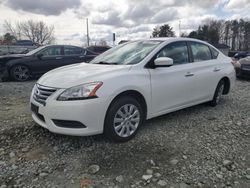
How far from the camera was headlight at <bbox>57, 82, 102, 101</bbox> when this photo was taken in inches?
127

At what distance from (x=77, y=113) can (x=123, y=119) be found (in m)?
0.74

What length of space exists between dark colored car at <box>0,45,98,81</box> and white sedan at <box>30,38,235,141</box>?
5358 millimetres

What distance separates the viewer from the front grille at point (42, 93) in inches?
134

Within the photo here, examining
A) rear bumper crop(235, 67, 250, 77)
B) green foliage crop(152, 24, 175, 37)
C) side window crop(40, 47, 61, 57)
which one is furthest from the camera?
green foliage crop(152, 24, 175, 37)

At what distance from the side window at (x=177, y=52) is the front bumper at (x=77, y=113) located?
5.16 feet

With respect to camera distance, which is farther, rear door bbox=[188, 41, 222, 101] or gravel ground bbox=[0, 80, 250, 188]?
rear door bbox=[188, 41, 222, 101]

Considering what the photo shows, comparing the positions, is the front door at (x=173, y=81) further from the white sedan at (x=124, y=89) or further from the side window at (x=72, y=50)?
the side window at (x=72, y=50)

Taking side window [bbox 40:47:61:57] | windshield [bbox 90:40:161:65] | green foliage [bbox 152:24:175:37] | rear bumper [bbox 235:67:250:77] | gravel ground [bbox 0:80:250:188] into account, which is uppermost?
green foliage [bbox 152:24:175:37]

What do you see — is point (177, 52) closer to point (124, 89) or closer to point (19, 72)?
point (124, 89)

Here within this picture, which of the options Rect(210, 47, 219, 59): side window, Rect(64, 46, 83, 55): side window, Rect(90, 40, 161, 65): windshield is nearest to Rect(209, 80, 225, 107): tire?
Rect(210, 47, 219, 59): side window

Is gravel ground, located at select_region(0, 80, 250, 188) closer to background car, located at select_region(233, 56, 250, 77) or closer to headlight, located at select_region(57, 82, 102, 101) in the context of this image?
headlight, located at select_region(57, 82, 102, 101)

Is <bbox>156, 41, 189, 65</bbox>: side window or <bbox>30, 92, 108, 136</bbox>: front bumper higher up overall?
<bbox>156, 41, 189, 65</bbox>: side window

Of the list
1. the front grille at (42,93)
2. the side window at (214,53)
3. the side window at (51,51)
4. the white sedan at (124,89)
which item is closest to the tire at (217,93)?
the white sedan at (124,89)

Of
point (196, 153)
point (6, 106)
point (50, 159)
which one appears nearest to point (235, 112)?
point (196, 153)
